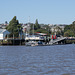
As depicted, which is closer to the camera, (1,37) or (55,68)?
(55,68)

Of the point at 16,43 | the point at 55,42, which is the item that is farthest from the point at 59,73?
the point at 55,42

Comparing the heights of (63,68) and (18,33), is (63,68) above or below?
below

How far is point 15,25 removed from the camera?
6422 inches

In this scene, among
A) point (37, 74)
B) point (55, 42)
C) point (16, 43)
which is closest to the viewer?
point (37, 74)

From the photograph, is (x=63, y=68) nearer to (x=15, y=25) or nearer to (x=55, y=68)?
(x=55, y=68)

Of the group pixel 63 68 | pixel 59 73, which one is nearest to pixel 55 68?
pixel 63 68

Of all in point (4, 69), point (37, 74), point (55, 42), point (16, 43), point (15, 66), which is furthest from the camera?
point (55, 42)

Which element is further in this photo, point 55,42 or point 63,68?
point 55,42

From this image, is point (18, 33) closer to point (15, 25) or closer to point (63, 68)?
point (15, 25)

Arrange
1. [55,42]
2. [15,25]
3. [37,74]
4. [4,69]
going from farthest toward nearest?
[15,25] → [55,42] → [4,69] → [37,74]

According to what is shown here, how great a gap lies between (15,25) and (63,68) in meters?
127

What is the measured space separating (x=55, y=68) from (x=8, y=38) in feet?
344

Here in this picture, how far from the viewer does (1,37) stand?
147 m

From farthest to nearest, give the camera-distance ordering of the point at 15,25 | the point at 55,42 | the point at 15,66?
the point at 15,25 < the point at 55,42 < the point at 15,66
